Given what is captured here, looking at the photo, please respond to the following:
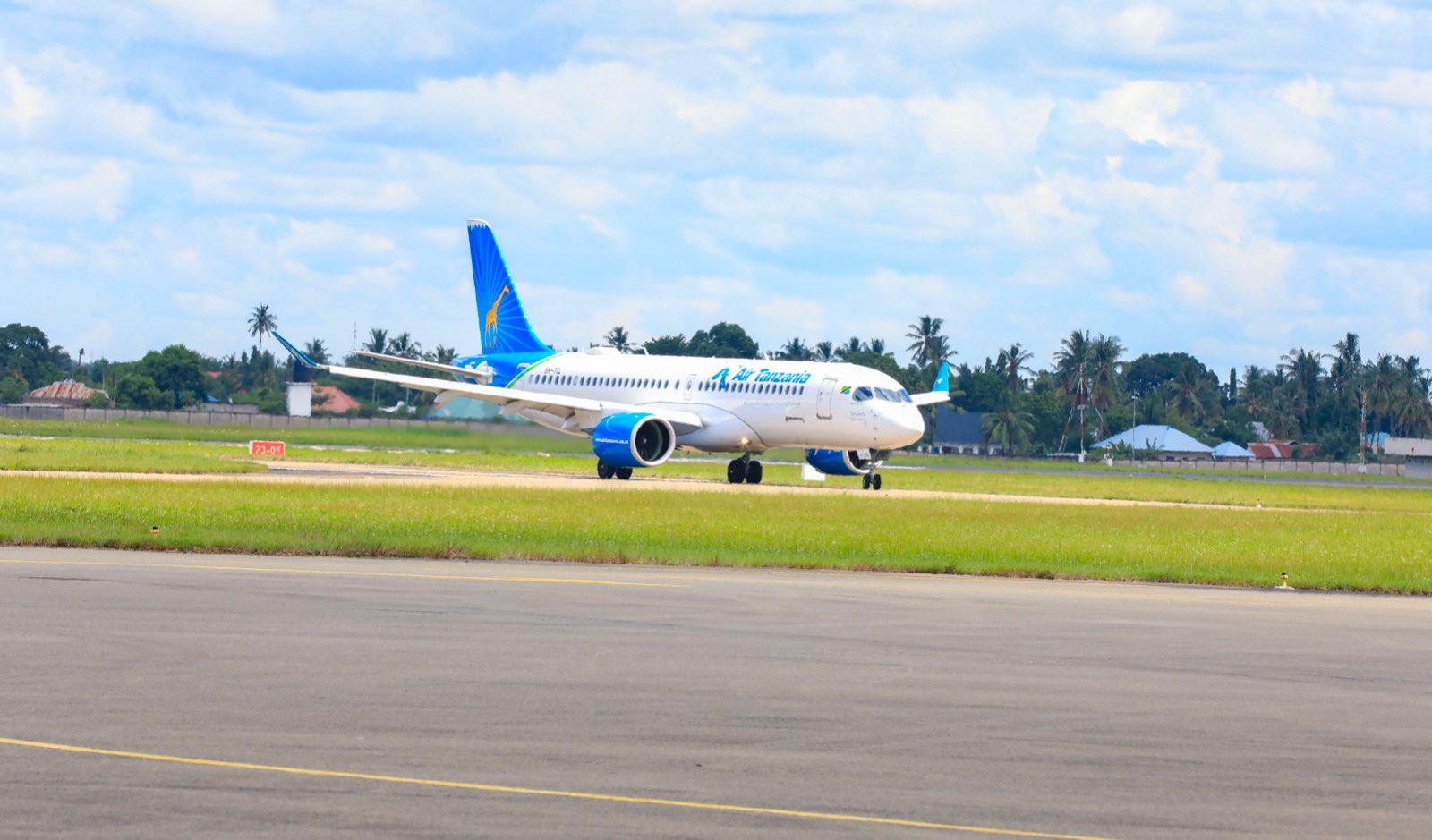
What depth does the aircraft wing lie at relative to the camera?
171 feet

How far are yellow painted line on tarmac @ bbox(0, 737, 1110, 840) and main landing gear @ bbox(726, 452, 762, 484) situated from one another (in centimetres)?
4312

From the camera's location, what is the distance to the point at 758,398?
51.4 m

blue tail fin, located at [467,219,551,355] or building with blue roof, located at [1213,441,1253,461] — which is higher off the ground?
blue tail fin, located at [467,219,551,355]

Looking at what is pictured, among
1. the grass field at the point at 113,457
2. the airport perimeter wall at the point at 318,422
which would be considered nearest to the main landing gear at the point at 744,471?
the airport perimeter wall at the point at 318,422

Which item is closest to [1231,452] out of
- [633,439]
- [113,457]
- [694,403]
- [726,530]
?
[694,403]

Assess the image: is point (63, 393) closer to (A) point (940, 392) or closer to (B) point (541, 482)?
(A) point (940, 392)

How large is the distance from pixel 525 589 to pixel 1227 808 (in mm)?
12037

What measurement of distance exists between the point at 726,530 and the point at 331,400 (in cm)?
4327

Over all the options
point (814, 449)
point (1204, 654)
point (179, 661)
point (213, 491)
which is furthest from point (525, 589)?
point (814, 449)

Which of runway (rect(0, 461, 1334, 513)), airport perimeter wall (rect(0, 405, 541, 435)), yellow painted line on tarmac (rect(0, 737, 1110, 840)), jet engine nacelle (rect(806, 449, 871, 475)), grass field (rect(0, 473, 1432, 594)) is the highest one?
airport perimeter wall (rect(0, 405, 541, 435))

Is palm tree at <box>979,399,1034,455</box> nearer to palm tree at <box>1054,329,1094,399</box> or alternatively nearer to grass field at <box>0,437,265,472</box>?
palm tree at <box>1054,329,1094,399</box>

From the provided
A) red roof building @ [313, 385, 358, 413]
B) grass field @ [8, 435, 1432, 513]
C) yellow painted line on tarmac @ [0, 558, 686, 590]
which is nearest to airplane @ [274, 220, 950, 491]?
grass field @ [8, 435, 1432, 513]

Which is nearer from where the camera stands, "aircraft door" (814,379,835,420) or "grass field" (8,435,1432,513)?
"aircraft door" (814,379,835,420)

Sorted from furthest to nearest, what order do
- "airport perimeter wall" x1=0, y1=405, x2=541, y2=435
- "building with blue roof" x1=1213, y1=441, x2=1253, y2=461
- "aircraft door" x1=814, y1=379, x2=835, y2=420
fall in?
"building with blue roof" x1=1213, y1=441, x2=1253, y2=461, "airport perimeter wall" x1=0, y1=405, x2=541, y2=435, "aircraft door" x1=814, y1=379, x2=835, y2=420
